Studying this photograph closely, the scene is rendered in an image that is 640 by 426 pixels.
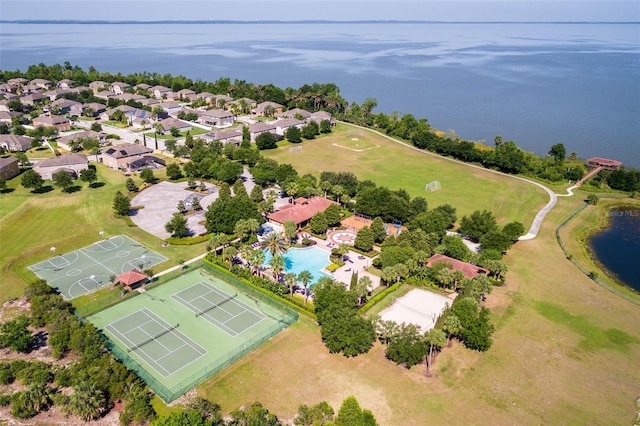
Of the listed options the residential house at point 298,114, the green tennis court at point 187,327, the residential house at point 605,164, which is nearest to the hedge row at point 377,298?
the green tennis court at point 187,327

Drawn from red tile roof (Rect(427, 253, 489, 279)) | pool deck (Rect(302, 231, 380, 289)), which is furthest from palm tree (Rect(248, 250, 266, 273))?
red tile roof (Rect(427, 253, 489, 279))

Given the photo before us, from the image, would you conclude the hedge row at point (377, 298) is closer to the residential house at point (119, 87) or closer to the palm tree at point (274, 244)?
the palm tree at point (274, 244)

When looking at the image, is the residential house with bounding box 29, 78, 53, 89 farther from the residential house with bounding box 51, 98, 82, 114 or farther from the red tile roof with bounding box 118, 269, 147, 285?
A: the red tile roof with bounding box 118, 269, 147, 285

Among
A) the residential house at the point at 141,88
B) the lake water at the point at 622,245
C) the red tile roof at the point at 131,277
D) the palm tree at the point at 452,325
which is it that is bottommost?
the residential house at the point at 141,88

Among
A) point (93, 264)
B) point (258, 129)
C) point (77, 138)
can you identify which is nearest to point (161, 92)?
point (77, 138)

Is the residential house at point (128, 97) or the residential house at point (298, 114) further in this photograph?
the residential house at point (128, 97)

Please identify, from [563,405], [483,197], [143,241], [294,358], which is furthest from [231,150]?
[563,405]
